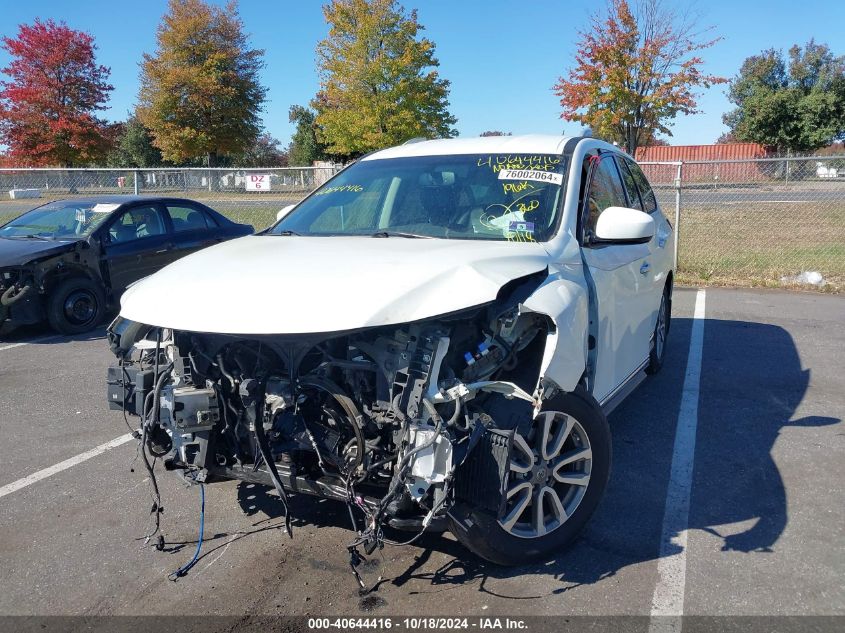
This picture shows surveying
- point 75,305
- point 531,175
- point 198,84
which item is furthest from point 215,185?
point 198,84

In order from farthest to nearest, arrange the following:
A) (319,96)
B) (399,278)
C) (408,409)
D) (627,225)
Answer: (319,96), (627,225), (399,278), (408,409)

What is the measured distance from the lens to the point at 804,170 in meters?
13.1

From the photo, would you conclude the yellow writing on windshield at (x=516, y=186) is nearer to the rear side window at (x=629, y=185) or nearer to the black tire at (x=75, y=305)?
the rear side window at (x=629, y=185)

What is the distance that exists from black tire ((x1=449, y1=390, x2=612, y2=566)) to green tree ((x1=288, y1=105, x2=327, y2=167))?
53.5 meters

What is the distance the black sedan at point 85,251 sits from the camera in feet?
26.6

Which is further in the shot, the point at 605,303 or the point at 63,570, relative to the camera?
the point at 605,303

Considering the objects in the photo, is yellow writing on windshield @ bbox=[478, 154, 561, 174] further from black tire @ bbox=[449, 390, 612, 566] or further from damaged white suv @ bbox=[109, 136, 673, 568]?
black tire @ bbox=[449, 390, 612, 566]

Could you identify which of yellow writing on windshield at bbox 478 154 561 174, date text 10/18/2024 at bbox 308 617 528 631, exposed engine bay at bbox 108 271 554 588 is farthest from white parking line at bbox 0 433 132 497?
yellow writing on windshield at bbox 478 154 561 174

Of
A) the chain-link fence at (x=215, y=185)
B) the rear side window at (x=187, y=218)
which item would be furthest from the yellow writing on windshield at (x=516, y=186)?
the chain-link fence at (x=215, y=185)

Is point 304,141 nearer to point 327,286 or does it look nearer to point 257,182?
point 257,182

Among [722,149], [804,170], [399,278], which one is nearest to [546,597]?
[399,278]

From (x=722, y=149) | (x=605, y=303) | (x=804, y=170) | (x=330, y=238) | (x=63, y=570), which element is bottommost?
(x=63, y=570)

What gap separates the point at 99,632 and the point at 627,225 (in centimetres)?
314

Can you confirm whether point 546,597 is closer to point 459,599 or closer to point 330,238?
point 459,599
